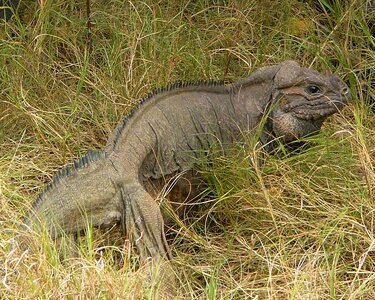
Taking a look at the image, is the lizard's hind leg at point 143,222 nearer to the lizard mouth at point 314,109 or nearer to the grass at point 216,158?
the grass at point 216,158

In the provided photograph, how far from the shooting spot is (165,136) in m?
5.39

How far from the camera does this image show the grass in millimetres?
4543

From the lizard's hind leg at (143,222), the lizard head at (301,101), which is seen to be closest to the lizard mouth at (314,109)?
the lizard head at (301,101)

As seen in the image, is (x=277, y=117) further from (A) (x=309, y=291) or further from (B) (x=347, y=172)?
(A) (x=309, y=291)

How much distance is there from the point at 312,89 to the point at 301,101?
3.4 inches

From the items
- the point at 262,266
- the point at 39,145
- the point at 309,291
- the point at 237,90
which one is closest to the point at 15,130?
the point at 39,145

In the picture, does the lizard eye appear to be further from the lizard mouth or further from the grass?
the grass

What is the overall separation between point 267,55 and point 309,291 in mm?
2347

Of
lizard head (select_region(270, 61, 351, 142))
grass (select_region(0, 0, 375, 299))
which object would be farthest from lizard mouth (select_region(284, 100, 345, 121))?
grass (select_region(0, 0, 375, 299))

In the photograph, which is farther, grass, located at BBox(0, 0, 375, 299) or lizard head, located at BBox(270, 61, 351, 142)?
lizard head, located at BBox(270, 61, 351, 142)

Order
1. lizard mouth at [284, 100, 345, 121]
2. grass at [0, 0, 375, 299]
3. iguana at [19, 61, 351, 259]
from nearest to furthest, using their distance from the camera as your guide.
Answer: grass at [0, 0, 375, 299]
iguana at [19, 61, 351, 259]
lizard mouth at [284, 100, 345, 121]

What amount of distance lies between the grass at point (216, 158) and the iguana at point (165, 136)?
14cm

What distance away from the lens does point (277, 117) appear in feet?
18.6

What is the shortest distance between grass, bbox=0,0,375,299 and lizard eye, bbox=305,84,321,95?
23 cm
